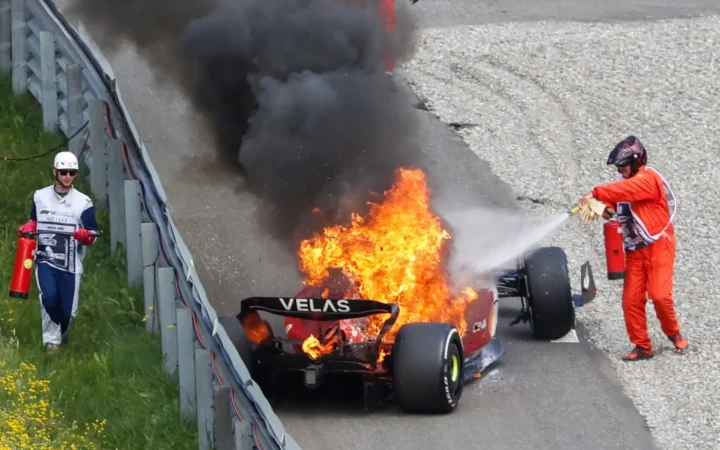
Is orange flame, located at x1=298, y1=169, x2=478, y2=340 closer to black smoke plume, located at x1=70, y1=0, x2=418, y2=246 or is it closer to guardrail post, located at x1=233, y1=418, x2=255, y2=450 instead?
black smoke plume, located at x1=70, y1=0, x2=418, y2=246

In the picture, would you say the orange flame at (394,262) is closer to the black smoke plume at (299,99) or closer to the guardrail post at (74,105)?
the black smoke plume at (299,99)

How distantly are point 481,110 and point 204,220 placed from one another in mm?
5454

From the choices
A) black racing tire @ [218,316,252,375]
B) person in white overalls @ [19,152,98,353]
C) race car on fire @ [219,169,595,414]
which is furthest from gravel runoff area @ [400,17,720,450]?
person in white overalls @ [19,152,98,353]

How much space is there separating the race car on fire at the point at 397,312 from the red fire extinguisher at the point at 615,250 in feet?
1.71

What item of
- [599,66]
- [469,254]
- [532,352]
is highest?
[599,66]

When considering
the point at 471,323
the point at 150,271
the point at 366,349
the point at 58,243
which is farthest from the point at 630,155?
the point at 58,243

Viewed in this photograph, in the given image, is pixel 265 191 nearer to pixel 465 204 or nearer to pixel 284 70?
pixel 284 70

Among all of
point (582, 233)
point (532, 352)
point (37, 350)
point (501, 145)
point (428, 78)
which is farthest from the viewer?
point (428, 78)

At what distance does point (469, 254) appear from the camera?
1315 cm

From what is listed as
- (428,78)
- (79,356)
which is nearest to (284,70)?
(79,356)

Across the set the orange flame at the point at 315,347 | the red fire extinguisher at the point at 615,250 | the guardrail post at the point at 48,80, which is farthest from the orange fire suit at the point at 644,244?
the guardrail post at the point at 48,80

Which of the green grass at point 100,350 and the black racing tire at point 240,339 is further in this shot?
the black racing tire at point 240,339

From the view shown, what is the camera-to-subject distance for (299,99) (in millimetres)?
12586

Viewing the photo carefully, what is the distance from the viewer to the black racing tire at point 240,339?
10.9 metres
